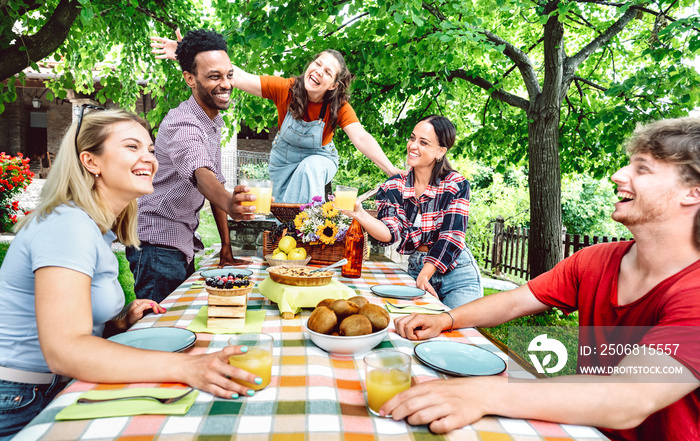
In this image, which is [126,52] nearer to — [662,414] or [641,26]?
[662,414]

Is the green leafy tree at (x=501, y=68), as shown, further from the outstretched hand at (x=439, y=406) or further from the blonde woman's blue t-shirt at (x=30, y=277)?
the outstretched hand at (x=439, y=406)

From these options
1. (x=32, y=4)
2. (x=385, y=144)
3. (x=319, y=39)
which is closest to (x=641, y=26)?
(x=385, y=144)

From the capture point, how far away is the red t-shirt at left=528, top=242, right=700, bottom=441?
1.07 m

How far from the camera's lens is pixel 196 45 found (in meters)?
2.56

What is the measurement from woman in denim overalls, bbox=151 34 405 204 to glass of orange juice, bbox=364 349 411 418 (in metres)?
2.29

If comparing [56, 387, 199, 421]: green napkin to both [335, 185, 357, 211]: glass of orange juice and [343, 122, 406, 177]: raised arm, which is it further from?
[343, 122, 406, 177]: raised arm

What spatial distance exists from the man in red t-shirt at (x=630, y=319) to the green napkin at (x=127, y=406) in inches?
18.5

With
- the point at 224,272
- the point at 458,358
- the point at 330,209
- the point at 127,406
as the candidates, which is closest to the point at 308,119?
the point at 330,209

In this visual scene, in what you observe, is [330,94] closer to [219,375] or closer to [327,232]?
[327,232]

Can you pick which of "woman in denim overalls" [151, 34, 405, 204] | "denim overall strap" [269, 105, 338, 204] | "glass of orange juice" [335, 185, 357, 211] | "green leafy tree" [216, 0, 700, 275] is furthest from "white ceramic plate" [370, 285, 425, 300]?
"green leafy tree" [216, 0, 700, 275]

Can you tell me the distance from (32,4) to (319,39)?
3195 mm

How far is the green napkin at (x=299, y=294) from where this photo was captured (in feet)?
5.30

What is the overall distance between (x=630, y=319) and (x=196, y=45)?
2.67 meters

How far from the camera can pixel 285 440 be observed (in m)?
0.83
